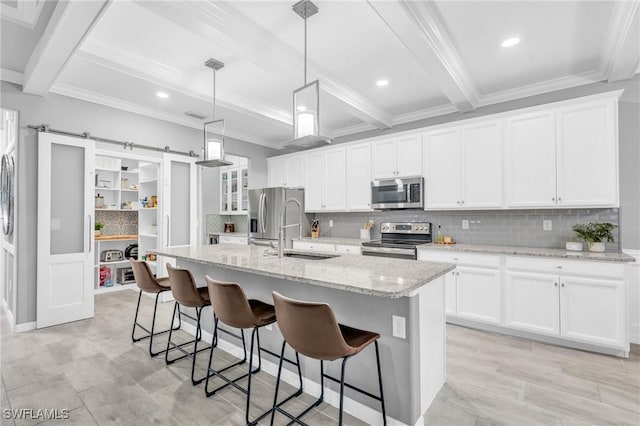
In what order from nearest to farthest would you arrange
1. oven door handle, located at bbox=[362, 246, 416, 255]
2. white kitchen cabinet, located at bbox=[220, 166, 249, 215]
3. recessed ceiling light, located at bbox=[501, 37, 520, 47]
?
recessed ceiling light, located at bbox=[501, 37, 520, 47] < oven door handle, located at bbox=[362, 246, 416, 255] < white kitchen cabinet, located at bbox=[220, 166, 249, 215]

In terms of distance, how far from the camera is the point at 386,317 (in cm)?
191

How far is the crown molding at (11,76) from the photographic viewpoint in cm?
320

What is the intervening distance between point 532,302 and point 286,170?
422cm

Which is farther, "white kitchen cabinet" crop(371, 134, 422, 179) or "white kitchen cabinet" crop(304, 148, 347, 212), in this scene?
"white kitchen cabinet" crop(304, 148, 347, 212)

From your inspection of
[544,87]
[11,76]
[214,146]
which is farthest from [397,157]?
[11,76]

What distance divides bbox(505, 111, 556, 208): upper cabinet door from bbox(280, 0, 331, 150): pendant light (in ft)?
7.87

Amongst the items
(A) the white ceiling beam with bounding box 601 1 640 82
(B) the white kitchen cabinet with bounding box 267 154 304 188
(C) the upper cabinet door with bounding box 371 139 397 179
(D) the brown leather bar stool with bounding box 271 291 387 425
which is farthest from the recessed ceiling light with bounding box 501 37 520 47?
(B) the white kitchen cabinet with bounding box 267 154 304 188

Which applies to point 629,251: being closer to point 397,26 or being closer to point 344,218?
point 397,26

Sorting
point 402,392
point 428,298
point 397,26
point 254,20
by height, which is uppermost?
point 254,20

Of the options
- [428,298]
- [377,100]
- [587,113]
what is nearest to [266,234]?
[377,100]

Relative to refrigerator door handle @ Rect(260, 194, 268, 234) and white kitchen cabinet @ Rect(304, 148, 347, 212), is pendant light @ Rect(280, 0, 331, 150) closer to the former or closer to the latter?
white kitchen cabinet @ Rect(304, 148, 347, 212)

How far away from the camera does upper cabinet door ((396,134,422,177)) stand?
168 inches

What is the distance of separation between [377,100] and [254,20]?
2.09m

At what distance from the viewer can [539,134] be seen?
342 centimetres
